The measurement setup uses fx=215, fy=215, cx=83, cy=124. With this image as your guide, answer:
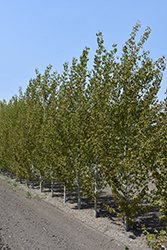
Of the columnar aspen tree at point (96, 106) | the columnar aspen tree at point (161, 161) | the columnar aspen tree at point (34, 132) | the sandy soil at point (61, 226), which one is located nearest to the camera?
the columnar aspen tree at point (161, 161)

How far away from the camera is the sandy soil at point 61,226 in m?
6.74

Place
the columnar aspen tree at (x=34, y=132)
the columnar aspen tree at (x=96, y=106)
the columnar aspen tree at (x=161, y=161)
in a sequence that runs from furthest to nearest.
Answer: the columnar aspen tree at (x=34, y=132), the columnar aspen tree at (x=96, y=106), the columnar aspen tree at (x=161, y=161)

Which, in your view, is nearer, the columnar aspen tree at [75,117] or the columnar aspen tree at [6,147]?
the columnar aspen tree at [75,117]

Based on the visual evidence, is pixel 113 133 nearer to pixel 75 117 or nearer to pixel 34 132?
pixel 75 117

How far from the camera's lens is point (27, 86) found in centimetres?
1800

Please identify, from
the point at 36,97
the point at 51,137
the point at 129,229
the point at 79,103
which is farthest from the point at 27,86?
the point at 129,229

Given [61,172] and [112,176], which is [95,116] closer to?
[112,176]

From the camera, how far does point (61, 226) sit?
816cm

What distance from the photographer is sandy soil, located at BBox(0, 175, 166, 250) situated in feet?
22.1

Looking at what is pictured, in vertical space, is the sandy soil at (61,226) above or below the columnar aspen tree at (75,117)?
below

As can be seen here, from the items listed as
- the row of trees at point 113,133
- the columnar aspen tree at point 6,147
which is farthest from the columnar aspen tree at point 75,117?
the columnar aspen tree at point 6,147

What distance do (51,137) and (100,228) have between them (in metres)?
5.25

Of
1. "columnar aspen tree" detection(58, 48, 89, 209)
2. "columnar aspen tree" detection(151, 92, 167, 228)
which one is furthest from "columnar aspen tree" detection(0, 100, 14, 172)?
"columnar aspen tree" detection(151, 92, 167, 228)

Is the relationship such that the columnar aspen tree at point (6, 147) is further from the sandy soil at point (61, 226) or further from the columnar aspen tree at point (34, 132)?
the sandy soil at point (61, 226)
